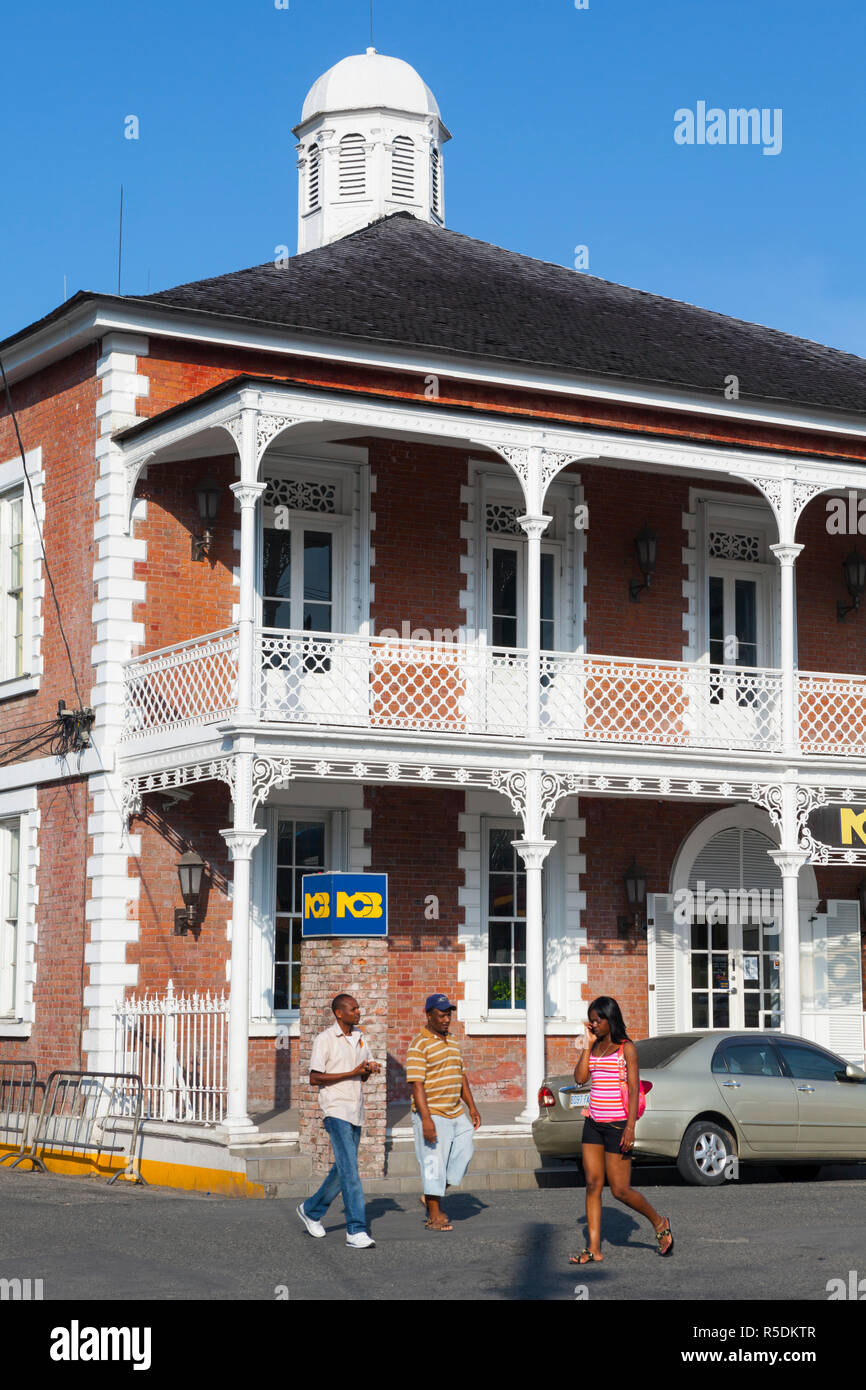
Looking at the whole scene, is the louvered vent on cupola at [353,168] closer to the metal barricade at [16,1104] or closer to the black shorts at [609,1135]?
the metal barricade at [16,1104]

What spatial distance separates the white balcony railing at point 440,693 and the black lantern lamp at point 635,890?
1554 mm

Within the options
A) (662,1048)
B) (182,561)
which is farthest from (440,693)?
(662,1048)

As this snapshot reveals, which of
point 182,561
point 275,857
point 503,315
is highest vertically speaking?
point 503,315

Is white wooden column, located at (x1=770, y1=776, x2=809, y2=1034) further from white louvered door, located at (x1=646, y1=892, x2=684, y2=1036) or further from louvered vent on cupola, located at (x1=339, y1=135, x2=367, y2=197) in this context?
louvered vent on cupola, located at (x1=339, y1=135, x2=367, y2=197)

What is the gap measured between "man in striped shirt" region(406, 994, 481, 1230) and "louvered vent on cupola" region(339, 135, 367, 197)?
682 inches

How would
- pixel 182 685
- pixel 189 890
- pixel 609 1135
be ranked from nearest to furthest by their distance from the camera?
pixel 609 1135, pixel 182 685, pixel 189 890

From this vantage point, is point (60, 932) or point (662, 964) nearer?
point (60, 932)

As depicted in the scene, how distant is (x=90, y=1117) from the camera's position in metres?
17.6

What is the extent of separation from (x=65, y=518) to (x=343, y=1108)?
369 inches

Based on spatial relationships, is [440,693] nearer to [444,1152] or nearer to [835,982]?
[835,982]

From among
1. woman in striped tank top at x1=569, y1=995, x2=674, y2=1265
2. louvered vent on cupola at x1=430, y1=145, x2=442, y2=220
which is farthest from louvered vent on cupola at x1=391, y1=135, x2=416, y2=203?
woman in striped tank top at x1=569, y1=995, x2=674, y2=1265

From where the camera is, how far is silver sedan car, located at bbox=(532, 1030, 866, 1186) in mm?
15352

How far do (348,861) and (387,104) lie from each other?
499 inches

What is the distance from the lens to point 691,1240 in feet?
38.9
